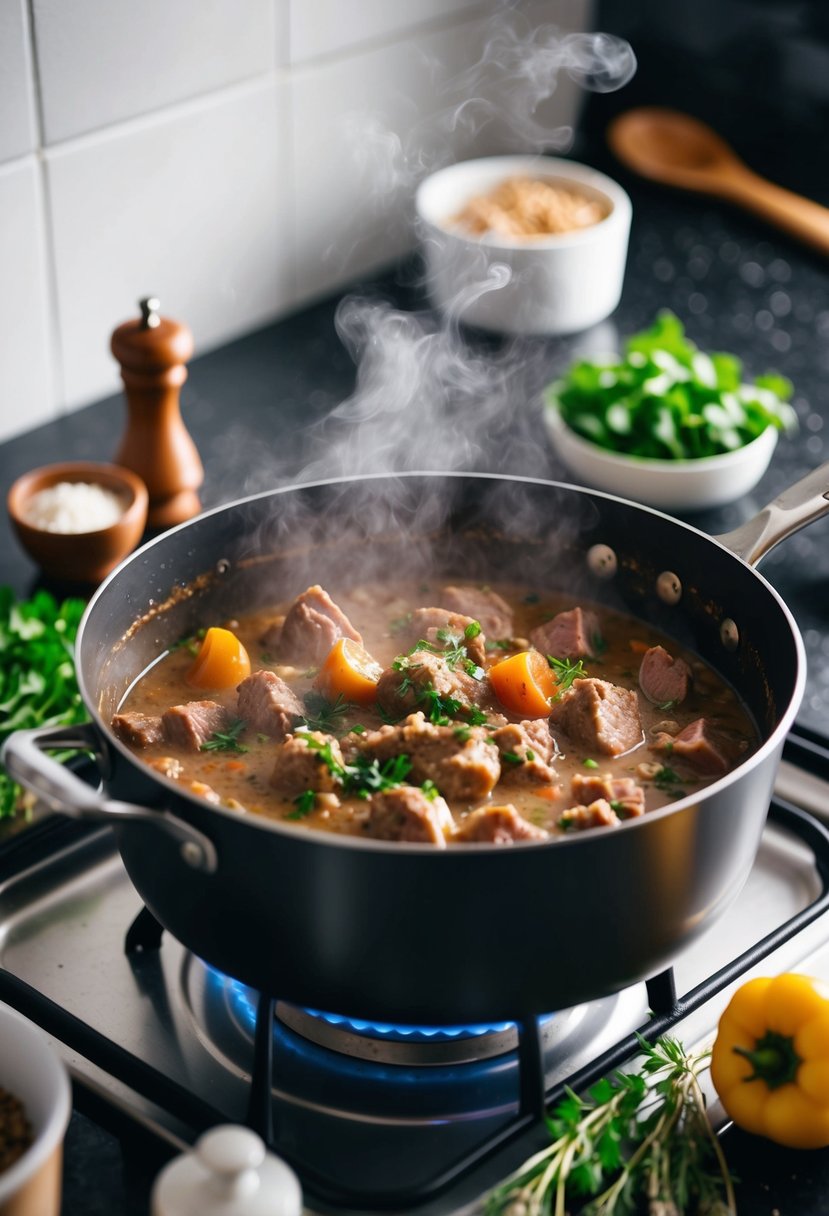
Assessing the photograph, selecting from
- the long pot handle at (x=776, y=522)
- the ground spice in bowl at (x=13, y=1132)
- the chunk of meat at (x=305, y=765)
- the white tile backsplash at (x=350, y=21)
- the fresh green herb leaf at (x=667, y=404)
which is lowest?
the fresh green herb leaf at (x=667, y=404)

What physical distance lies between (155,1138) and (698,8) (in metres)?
3.12

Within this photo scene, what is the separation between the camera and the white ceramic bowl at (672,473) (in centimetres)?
255

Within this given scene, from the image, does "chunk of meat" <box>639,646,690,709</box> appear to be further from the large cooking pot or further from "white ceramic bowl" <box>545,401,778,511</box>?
"white ceramic bowl" <box>545,401,778,511</box>

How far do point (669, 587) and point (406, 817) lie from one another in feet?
2.16

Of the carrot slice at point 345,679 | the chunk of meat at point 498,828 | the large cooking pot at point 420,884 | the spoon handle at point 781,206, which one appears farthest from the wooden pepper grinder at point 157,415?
the spoon handle at point 781,206

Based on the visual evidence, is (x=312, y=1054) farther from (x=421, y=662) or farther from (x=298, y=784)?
(x=421, y=662)

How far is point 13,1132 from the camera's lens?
1316 mm

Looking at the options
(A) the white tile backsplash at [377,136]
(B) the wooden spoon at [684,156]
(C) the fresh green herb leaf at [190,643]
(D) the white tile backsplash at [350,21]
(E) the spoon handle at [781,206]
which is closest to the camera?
(C) the fresh green herb leaf at [190,643]

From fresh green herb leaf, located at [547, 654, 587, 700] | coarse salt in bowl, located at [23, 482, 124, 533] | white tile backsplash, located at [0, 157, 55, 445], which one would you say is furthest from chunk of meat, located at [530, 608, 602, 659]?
white tile backsplash, located at [0, 157, 55, 445]

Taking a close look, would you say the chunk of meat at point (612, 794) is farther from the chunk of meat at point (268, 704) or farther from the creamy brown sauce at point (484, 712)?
the chunk of meat at point (268, 704)

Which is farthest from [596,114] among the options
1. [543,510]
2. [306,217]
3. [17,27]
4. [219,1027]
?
[219,1027]

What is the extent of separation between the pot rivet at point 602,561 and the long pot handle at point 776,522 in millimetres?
202

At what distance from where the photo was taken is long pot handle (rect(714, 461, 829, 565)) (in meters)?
1.89

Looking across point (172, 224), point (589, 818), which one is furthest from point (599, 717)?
point (172, 224)
